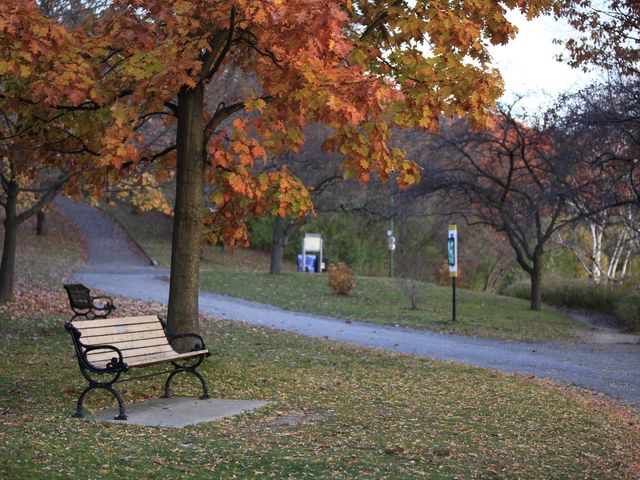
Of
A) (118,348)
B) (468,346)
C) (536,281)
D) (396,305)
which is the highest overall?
(536,281)

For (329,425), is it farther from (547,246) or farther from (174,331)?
(547,246)

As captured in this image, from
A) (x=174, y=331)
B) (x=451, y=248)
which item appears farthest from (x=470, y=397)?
(x=451, y=248)

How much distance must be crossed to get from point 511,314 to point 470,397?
52.1ft

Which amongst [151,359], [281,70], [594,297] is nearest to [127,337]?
[151,359]

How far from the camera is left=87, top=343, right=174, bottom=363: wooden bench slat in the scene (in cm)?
845

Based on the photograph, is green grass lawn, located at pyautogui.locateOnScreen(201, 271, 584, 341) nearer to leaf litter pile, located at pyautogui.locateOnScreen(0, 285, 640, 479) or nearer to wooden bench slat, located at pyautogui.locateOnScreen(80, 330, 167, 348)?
leaf litter pile, located at pyautogui.locateOnScreen(0, 285, 640, 479)

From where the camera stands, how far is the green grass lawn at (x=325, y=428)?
6.33 meters

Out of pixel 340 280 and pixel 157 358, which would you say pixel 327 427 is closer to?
pixel 157 358

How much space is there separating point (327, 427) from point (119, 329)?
236 cm

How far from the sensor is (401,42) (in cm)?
1140

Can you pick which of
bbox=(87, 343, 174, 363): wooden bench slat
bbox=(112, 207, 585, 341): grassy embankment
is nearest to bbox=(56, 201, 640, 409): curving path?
bbox=(112, 207, 585, 341): grassy embankment

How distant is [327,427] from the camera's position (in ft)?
26.5

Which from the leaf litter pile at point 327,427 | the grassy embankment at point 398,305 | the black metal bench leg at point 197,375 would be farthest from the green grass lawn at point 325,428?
the grassy embankment at point 398,305

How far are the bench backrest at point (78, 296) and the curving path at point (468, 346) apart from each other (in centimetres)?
463
